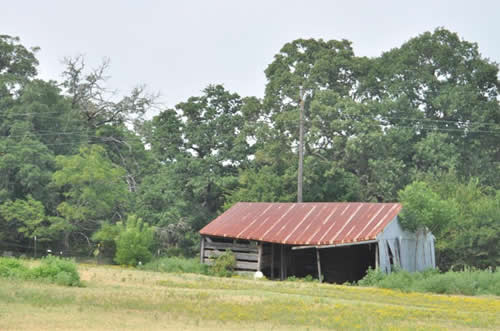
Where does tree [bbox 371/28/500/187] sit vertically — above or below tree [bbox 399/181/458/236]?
above

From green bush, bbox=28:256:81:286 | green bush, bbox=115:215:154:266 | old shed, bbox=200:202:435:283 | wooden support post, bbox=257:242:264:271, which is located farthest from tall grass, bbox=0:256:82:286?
green bush, bbox=115:215:154:266

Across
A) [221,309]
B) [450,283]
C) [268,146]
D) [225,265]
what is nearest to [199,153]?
[268,146]

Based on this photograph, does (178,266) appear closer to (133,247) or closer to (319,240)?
(133,247)

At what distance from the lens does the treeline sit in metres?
40.8

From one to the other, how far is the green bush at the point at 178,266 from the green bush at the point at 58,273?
10650 millimetres

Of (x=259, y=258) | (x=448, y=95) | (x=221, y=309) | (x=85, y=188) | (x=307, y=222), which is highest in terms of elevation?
(x=448, y=95)

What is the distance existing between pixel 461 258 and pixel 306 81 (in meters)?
16.3

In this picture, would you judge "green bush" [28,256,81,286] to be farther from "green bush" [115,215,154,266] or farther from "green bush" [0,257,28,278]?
"green bush" [115,215,154,266]

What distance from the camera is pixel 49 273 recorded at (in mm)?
19953

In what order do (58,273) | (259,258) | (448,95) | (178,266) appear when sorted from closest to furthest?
(58,273), (259,258), (178,266), (448,95)

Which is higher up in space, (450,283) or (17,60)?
(17,60)

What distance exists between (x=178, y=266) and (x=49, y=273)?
11745 mm

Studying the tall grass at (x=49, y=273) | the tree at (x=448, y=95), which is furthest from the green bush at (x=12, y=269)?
the tree at (x=448, y=95)

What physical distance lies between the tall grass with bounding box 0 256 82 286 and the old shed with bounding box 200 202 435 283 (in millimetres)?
10261
